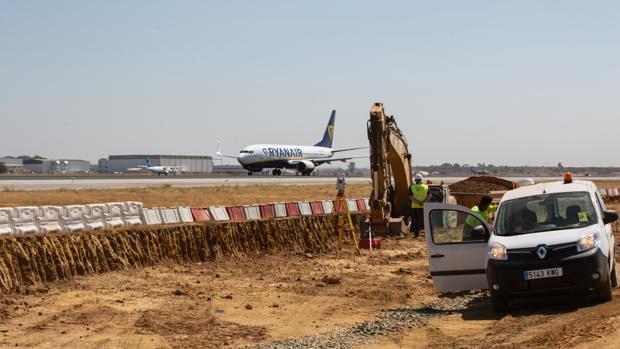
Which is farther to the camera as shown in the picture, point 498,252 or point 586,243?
point 498,252

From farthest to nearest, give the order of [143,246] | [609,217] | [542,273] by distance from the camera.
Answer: [143,246] → [609,217] → [542,273]

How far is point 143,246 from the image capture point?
19297 mm

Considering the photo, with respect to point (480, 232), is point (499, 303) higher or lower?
lower

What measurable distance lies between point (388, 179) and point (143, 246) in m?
7.74

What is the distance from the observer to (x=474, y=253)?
12.9 metres

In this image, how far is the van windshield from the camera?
12.3m

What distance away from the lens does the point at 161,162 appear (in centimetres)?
16112

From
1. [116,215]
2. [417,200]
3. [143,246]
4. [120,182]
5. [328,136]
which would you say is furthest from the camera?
[328,136]

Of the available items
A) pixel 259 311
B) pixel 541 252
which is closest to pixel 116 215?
pixel 259 311

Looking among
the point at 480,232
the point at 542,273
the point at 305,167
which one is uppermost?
the point at 305,167

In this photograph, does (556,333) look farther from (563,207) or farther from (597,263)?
(563,207)

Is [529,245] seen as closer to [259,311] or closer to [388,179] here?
[259,311]

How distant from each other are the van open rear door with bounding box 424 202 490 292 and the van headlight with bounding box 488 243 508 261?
76cm

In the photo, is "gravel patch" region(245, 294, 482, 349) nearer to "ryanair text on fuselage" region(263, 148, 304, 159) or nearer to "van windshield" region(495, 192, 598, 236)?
"van windshield" region(495, 192, 598, 236)
